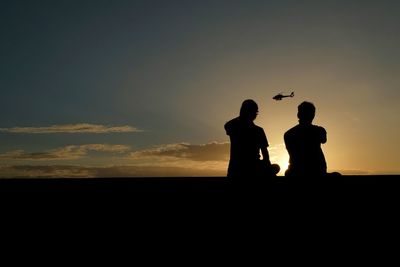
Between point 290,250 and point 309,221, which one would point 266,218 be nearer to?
point 309,221

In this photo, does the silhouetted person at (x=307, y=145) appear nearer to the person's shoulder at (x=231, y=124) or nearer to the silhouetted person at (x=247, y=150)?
the silhouetted person at (x=247, y=150)

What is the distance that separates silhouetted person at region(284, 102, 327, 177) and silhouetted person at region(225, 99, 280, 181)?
469 millimetres

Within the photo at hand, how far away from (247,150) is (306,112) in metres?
1.05

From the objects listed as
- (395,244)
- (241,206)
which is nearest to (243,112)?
(241,206)

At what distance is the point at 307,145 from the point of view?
6531 mm

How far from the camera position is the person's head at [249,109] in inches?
237

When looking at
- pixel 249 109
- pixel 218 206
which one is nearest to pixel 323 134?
pixel 249 109

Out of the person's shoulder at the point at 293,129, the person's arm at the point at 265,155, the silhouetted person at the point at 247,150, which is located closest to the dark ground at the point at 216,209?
the silhouetted person at the point at 247,150

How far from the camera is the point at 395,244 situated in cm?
483

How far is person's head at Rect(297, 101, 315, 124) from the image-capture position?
21.0ft

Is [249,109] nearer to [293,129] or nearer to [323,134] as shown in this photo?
[293,129]

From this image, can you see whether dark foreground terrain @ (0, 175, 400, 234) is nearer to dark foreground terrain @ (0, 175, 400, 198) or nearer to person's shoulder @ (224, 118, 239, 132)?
dark foreground terrain @ (0, 175, 400, 198)

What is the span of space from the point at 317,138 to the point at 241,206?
63.7 inches

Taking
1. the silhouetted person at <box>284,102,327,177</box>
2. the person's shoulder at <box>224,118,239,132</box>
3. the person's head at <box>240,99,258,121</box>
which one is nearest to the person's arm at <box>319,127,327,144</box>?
the silhouetted person at <box>284,102,327,177</box>
